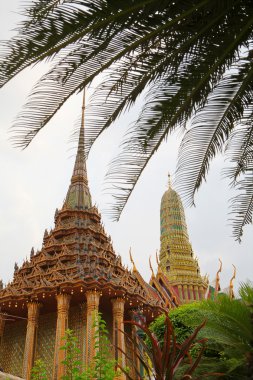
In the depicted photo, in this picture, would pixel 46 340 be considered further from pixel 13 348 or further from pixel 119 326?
pixel 119 326

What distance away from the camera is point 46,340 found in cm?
1902

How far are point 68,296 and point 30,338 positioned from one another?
91.0 inches

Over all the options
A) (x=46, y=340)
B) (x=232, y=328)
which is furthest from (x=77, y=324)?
(x=232, y=328)

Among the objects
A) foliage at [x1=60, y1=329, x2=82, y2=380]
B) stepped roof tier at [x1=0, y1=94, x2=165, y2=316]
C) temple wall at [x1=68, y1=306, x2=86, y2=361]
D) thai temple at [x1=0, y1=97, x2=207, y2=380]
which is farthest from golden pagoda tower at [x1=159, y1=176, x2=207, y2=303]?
foliage at [x1=60, y1=329, x2=82, y2=380]

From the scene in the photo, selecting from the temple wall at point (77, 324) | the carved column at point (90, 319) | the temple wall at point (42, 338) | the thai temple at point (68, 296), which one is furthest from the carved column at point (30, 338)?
the carved column at point (90, 319)

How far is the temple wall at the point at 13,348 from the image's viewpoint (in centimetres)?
1906

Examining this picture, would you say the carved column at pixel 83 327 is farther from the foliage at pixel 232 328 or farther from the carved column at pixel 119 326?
the foliage at pixel 232 328

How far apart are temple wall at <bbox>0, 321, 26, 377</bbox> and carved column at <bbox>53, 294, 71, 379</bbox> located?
10.7 feet

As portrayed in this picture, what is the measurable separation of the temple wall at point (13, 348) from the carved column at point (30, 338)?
73.5 inches

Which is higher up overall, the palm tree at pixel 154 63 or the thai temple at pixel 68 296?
the thai temple at pixel 68 296

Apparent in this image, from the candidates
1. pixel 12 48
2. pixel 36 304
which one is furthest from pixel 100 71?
pixel 36 304

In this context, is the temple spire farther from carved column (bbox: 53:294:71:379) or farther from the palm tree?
the palm tree

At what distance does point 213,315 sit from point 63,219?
58.7 feet

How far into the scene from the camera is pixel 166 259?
33.6 metres
